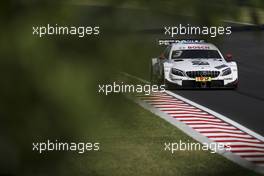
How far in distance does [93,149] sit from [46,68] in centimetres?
30

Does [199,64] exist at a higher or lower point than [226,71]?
higher

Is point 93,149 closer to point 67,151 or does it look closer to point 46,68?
point 67,151

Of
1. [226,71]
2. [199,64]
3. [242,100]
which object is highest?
[199,64]

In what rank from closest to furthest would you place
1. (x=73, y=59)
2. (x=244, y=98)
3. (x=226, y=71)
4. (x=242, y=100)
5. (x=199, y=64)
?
(x=73, y=59) < (x=199, y=64) < (x=226, y=71) < (x=242, y=100) < (x=244, y=98)

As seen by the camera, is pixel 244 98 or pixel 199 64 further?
pixel 244 98

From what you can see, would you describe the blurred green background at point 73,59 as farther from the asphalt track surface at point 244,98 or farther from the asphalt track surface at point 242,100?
the asphalt track surface at point 242,100

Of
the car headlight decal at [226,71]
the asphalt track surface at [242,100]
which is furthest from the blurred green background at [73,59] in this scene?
the asphalt track surface at [242,100]

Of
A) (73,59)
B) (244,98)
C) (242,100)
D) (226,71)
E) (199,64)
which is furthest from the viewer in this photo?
(244,98)

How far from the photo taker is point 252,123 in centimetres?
1087

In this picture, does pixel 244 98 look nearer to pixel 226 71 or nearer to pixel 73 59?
pixel 226 71

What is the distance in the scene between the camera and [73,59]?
92cm

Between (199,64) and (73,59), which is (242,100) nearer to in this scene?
(199,64)

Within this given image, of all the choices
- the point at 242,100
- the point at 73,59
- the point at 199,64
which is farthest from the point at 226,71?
the point at 73,59

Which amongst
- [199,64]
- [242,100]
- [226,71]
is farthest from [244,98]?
[199,64]
